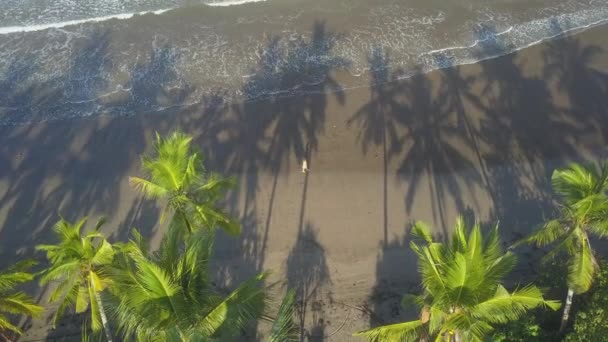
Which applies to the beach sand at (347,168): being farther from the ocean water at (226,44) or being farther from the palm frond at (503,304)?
the palm frond at (503,304)

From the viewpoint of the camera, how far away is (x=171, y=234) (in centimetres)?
1086

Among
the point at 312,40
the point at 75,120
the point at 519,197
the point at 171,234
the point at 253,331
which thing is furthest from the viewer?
the point at 312,40

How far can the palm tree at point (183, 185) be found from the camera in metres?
12.1

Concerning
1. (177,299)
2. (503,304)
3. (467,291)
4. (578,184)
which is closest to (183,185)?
(177,299)

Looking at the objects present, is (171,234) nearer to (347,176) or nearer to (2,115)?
(347,176)

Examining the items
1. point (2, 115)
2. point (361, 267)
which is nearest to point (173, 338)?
point (361, 267)

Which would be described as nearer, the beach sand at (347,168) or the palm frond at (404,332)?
the palm frond at (404,332)

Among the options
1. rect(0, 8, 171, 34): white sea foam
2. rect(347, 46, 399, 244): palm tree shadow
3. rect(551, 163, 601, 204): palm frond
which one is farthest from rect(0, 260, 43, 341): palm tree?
rect(0, 8, 171, 34): white sea foam

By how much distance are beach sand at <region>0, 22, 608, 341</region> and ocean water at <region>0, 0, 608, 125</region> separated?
1.08 meters

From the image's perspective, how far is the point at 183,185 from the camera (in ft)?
40.0

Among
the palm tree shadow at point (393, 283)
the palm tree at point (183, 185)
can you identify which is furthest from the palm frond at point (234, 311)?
the palm tree shadow at point (393, 283)

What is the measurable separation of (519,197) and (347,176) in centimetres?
554

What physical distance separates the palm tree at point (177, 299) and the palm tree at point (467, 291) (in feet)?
10.3

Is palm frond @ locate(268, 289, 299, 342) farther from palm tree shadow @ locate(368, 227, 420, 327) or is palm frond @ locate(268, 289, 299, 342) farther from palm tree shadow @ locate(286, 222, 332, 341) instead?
palm tree shadow @ locate(368, 227, 420, 327)
